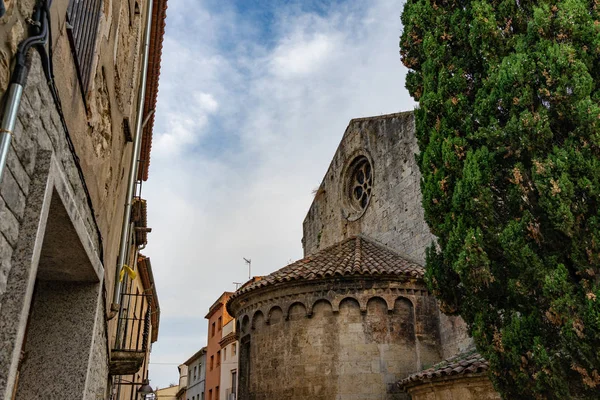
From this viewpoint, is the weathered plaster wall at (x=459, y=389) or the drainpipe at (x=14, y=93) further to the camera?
the weathered plaster wall at (x=459, y=389)

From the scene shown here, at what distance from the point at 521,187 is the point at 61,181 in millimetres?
4452

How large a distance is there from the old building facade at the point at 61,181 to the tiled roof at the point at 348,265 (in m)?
4.69

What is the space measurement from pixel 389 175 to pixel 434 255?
277 inches

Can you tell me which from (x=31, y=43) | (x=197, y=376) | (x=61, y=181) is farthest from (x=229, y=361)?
(x=31, y=43)

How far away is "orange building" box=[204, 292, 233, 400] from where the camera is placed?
28155 millimetres

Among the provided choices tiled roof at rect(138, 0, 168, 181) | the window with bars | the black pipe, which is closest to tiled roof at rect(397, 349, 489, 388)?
the window with bars

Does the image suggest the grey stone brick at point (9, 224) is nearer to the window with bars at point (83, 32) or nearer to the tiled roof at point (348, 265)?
the window with bars at point (83, 32)

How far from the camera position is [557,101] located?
546 cm

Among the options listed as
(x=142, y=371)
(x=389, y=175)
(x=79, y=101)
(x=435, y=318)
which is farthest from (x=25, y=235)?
(x=142, y=371)

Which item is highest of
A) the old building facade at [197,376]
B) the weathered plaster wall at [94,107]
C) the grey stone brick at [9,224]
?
the old building facade at [197,376]

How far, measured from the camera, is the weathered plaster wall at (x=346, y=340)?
10328 millimetres

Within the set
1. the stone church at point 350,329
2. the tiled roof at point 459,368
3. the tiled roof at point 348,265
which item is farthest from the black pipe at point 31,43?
the tiled roof at point 348,265

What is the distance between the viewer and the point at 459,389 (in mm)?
8133

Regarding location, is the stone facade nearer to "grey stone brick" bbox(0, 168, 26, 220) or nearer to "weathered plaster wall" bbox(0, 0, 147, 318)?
"weathered plaster wall" bbox(0, 0, 147, 318)
